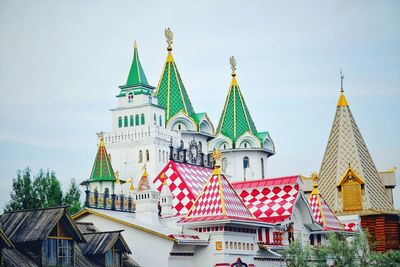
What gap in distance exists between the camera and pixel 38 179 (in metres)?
53.5

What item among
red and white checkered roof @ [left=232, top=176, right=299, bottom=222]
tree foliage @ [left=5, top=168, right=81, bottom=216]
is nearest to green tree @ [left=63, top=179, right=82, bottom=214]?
tree foliage @ [left=5, top=168, right=81, bottom=216]

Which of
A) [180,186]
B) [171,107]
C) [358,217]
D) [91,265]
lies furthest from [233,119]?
[91,265]

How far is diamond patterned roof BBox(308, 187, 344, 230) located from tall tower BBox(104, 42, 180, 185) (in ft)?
48.6

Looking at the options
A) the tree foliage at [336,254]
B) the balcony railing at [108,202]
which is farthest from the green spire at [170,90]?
the tree foliage at [336,254]

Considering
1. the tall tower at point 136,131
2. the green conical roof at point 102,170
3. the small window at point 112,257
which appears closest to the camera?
the small window at point 112,257

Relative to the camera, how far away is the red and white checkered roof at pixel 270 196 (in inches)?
1570

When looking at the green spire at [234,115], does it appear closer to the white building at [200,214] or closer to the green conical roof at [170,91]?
the green conical roof at [170,91]

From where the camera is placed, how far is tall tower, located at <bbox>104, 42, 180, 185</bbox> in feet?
188

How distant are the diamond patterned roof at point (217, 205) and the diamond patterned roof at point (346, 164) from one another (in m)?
16.2

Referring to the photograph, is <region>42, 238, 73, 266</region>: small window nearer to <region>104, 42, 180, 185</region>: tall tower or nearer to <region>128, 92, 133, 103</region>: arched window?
<region>104, 42, 180, 185</region>: tall tower

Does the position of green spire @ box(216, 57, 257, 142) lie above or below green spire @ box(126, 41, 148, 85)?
below

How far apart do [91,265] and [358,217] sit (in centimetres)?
2239

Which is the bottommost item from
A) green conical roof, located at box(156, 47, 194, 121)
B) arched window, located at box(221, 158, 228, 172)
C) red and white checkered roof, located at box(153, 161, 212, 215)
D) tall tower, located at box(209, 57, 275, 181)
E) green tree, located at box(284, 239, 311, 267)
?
green tree, located at box(284, 239, 311, 267)

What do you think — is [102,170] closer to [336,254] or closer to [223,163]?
[336,254]
